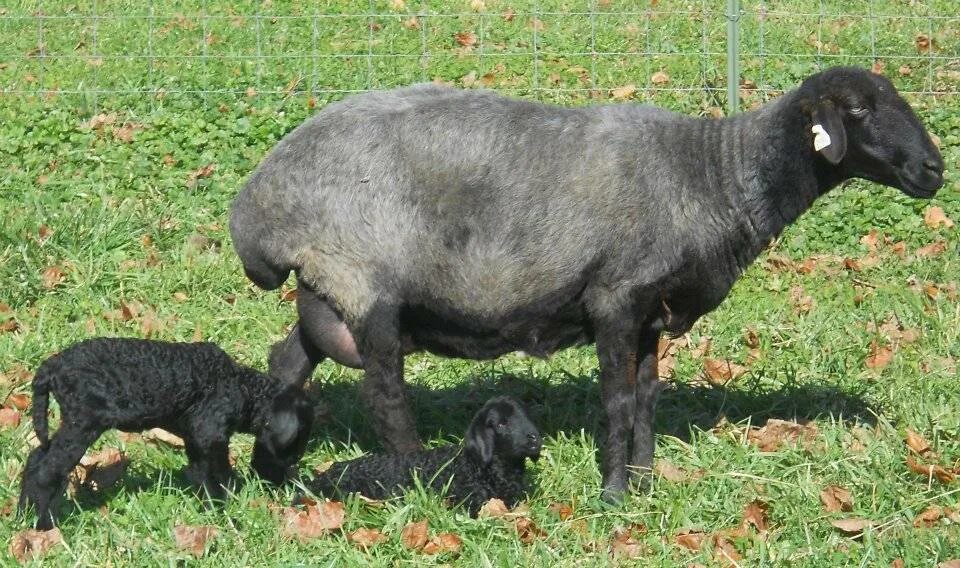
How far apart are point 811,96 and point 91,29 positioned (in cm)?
773

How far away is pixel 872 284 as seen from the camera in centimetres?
834

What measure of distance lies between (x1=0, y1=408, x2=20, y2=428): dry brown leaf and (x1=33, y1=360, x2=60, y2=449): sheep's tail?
43.9 inches

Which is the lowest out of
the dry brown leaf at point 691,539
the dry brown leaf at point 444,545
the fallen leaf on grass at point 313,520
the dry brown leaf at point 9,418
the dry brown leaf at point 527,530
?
the dry brown leaf at point 691,539

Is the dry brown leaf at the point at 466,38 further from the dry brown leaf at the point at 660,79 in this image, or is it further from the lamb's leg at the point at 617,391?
the lamb's leg at the point at 617,391

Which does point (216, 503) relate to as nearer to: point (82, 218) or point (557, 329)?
point (557, 329)

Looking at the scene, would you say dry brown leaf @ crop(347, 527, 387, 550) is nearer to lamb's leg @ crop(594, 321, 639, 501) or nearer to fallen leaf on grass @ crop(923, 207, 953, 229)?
lamb's leg @ crop(594, 321, 639, 501)

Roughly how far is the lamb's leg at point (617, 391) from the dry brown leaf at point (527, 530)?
50cm

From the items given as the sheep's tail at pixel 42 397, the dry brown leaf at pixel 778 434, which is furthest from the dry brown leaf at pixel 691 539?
the sheep's tail at pixel 42 397

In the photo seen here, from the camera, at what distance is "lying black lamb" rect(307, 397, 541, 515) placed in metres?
5.29

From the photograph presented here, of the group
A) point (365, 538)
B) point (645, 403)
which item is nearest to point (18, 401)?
point (365, 538)

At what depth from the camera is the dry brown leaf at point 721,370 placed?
7.06 m

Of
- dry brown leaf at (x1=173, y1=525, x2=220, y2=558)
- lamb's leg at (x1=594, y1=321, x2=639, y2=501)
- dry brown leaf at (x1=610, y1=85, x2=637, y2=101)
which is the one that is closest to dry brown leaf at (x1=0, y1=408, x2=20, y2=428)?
dry brown leaf at (x1=173, y1=525, x2=220, y2=558)

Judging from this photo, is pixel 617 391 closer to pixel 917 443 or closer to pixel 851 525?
pixel 851 525

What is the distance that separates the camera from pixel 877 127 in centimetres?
568
